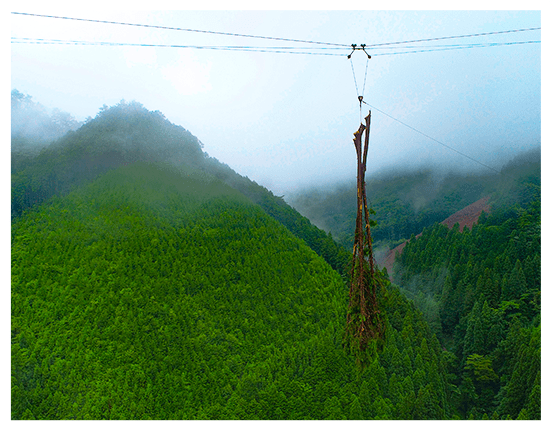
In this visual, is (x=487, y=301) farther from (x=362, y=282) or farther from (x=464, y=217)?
(x=362, y=282)

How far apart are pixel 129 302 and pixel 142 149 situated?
2562cm

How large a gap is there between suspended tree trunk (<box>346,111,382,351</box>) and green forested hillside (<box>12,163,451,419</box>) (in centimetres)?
1552

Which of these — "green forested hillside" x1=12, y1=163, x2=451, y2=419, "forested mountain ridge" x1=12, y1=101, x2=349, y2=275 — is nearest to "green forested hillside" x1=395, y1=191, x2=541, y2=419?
"green forested hillside" x1=12, y1=163, x2=451, y2=419

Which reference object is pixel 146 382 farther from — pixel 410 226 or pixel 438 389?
pixel 410 226

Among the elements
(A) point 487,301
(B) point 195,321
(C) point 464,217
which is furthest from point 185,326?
(C) point 464,217

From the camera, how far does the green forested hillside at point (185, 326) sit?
76.0 ft

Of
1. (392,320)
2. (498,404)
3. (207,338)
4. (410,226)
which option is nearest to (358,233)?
(207,338)

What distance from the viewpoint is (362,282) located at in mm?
5973

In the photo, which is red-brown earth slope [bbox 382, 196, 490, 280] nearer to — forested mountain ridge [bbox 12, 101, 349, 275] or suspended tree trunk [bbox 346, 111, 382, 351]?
forested mountain ridge [bbox 12, 101, 349, 275]

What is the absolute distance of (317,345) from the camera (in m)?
27.3

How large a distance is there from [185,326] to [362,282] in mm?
24518

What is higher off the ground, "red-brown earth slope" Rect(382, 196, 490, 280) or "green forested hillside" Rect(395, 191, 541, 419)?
"red-brown earth slope" Rect(382, 196, 490, 280)

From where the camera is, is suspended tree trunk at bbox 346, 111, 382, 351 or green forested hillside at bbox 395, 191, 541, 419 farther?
green forested hillside at bbox 395, 191, 541, 419

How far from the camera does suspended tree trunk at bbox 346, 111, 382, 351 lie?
5.77 meters
